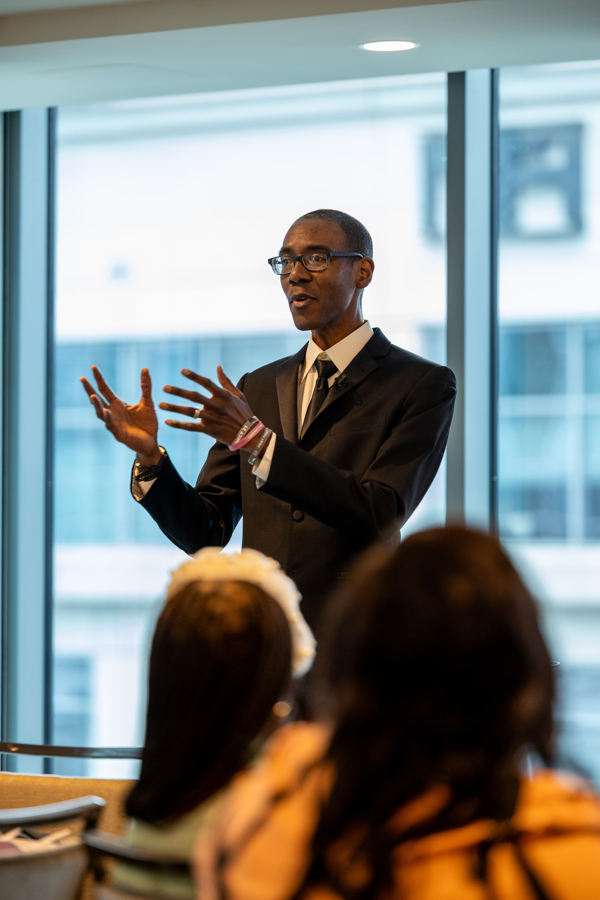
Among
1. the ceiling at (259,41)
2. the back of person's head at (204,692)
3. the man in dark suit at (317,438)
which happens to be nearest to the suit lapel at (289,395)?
the man in dark suit at (317,438)

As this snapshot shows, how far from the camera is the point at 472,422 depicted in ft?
11.6

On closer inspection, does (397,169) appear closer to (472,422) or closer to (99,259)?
(472,422)

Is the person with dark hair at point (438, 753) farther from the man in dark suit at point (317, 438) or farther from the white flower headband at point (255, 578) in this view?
the man in dark suit at point (317, 438)

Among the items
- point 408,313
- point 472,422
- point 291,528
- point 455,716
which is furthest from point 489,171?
point 455,716

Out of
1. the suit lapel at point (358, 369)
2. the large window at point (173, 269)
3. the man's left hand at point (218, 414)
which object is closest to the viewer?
the man's left hand at point (218, 414)

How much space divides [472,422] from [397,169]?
100 centimetres

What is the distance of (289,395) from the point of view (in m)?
2.35

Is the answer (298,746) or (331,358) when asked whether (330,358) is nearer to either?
(331,358)

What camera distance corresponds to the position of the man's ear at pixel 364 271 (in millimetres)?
2410

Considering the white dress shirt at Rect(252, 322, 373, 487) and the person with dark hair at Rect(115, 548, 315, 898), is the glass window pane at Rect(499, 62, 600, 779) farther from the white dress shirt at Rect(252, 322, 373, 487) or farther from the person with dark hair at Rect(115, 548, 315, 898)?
the person with dark hair at Rect(115, 548, 315, 898)

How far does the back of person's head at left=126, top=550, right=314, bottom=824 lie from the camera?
1147mm

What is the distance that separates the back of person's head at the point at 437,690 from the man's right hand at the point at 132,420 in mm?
1376

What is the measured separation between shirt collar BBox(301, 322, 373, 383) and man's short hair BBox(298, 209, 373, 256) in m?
0.19

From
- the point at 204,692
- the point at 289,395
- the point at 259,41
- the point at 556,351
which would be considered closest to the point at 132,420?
the point at 289,395
